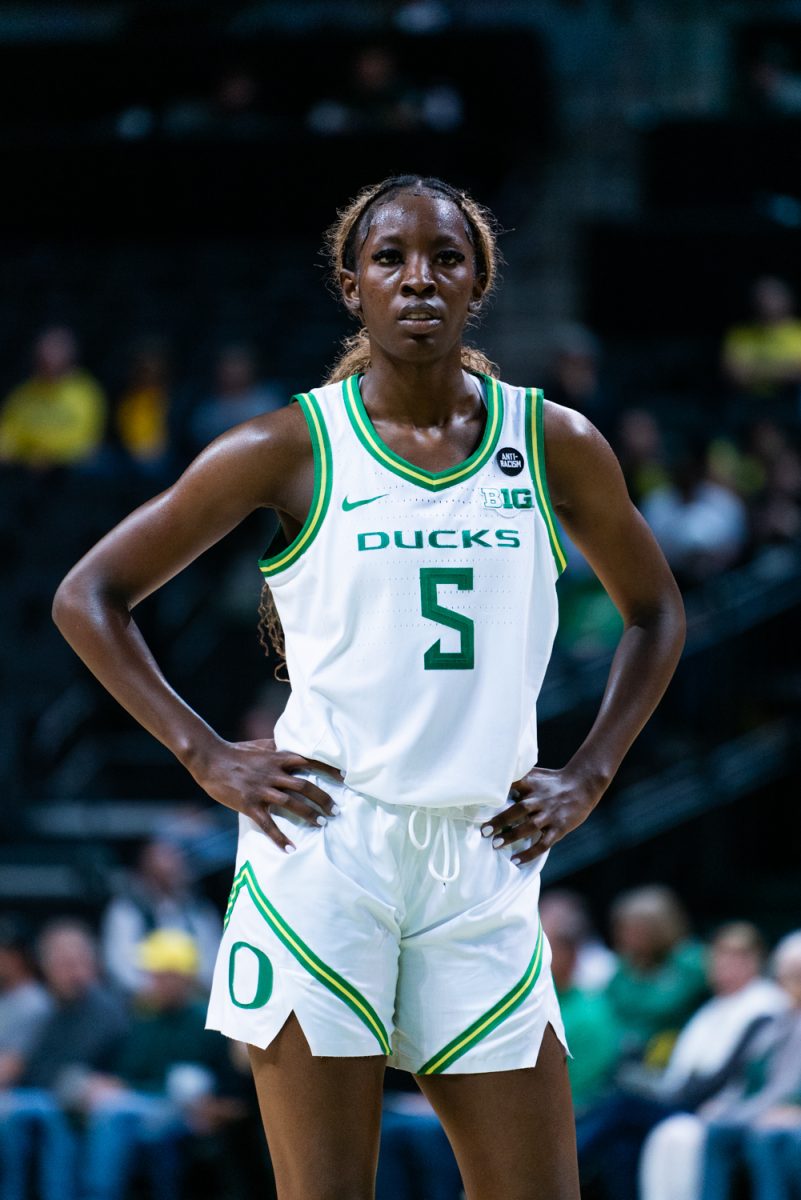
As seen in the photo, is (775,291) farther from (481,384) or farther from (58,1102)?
(481,384)

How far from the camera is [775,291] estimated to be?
37.0 feet

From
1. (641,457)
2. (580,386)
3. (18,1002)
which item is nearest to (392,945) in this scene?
(18,1002)

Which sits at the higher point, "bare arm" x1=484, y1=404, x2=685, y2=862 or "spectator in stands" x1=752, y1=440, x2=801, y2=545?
"spectator in stands" x1=752, y1=440, x2=801, y2=545

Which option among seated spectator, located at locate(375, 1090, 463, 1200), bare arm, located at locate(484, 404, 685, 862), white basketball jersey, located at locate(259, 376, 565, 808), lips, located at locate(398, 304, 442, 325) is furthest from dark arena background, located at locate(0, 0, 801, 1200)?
lips, located at locate(398, 304, 442, 325)

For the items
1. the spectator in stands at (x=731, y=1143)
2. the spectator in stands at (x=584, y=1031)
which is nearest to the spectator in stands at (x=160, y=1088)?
the spectator in stands at (x=584, y=1031)

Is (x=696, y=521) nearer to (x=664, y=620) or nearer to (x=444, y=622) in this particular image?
(x=664, y=620)

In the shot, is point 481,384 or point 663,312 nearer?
point 481,384

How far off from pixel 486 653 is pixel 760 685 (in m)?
6.34

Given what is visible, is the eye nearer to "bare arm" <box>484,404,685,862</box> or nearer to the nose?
the nose

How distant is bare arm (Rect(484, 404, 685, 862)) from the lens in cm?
310

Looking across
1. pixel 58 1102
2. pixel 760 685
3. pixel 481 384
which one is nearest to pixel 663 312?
pixel 760 685

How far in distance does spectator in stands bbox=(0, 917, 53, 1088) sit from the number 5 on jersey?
4729 millimetres

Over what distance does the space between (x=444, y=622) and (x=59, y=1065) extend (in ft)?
15.2

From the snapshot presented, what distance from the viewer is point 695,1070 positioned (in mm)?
6203
